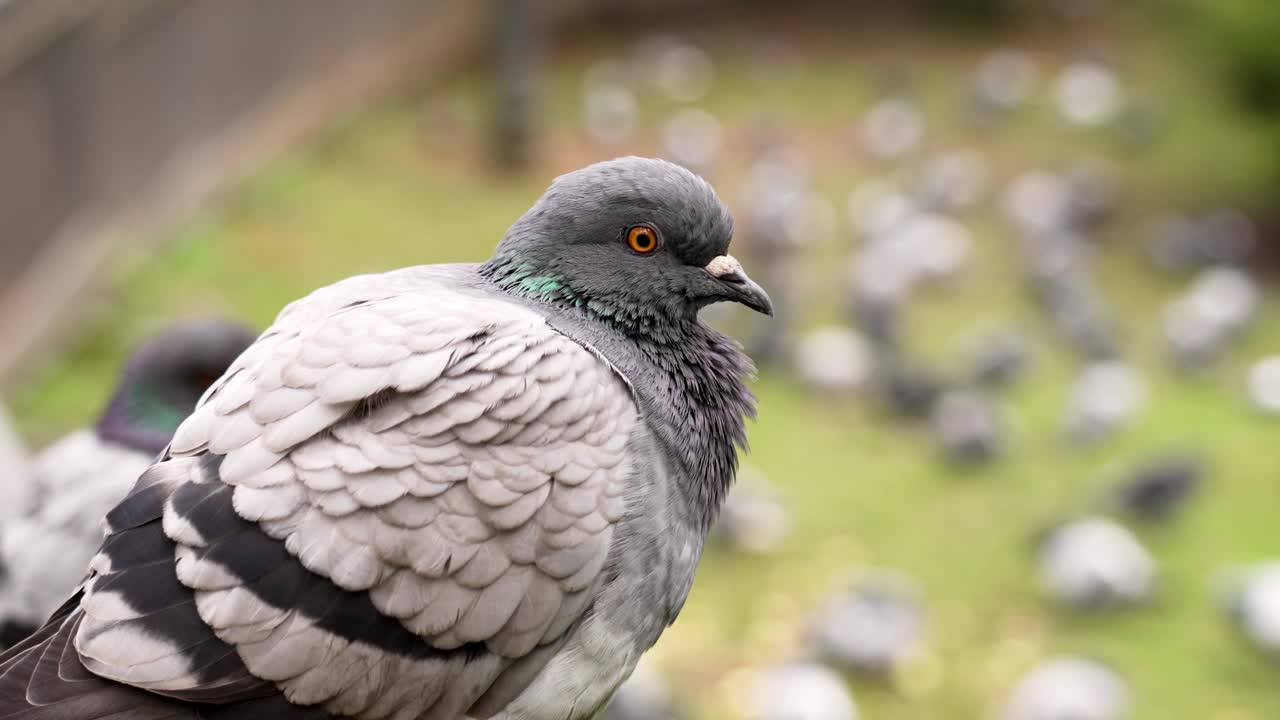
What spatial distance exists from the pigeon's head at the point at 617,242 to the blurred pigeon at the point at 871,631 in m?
5.15

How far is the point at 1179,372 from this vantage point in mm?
11953

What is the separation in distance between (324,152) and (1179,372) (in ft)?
28.7

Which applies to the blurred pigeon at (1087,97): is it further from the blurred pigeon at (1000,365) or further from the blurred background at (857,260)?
the blurred pigeon at (1000,365)

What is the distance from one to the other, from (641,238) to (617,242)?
0.06 meters

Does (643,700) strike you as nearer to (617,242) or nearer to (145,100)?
(617,242)

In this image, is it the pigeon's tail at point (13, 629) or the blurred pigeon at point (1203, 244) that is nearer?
the pigeon's tail at point (13, 629)

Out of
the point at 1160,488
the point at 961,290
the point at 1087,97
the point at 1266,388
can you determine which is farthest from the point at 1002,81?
the point at 1160,488

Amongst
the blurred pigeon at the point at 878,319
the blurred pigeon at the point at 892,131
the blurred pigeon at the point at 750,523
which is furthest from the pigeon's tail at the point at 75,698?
the blurred pigeon at the point at 892,131

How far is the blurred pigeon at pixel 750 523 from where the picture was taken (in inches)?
361

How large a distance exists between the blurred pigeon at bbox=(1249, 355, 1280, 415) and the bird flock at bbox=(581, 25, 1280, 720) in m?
0.02

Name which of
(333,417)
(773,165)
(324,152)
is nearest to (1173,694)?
(333,417)

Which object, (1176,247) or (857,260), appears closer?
(857,260)

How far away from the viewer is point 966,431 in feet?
33.9

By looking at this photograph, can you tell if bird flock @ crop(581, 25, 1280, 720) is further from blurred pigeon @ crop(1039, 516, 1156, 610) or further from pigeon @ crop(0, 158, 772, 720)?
pigeon @ crop(0, 158, 772, 720)
